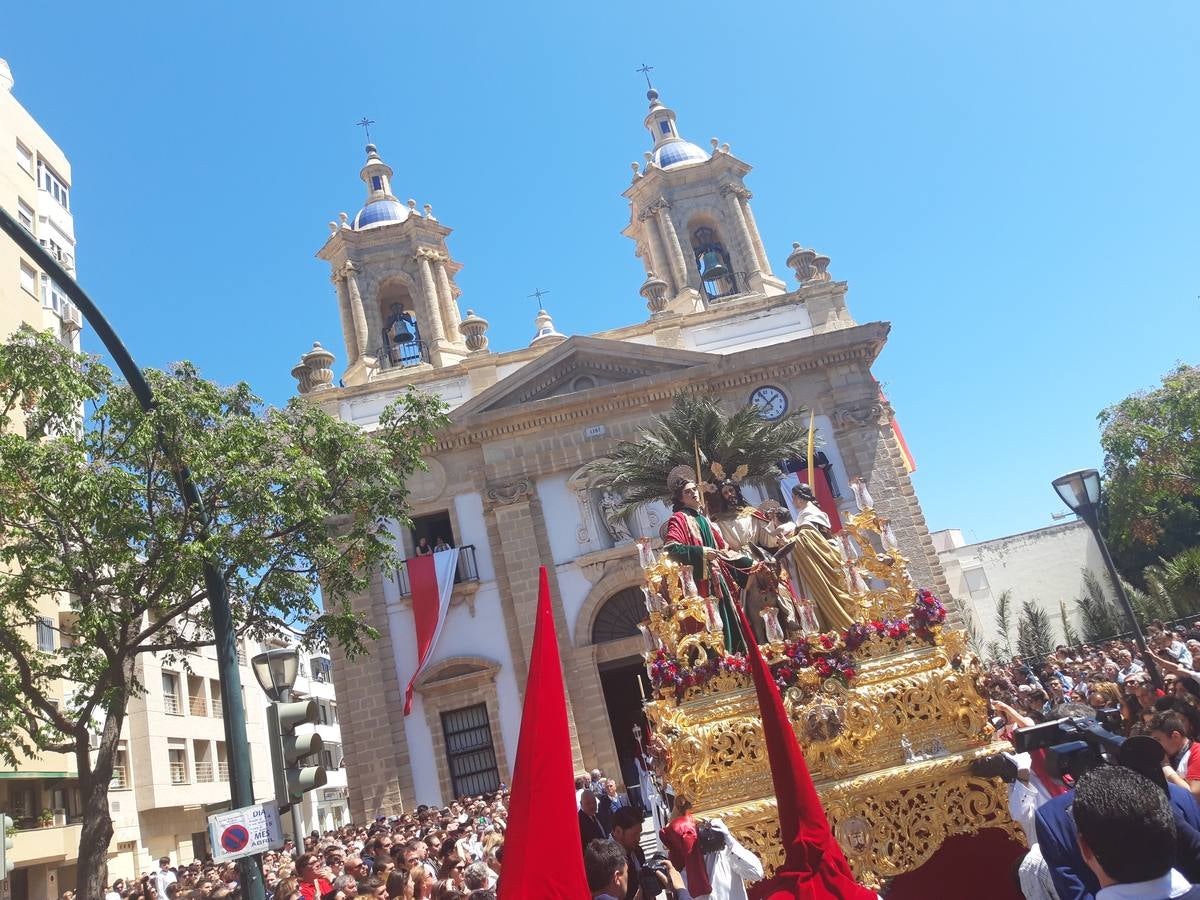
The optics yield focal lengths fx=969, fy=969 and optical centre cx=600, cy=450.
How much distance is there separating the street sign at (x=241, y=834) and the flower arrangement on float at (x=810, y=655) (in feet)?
10.5

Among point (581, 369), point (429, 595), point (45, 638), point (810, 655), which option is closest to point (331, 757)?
point (45, 638)

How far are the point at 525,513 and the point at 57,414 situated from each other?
1248 centimetres

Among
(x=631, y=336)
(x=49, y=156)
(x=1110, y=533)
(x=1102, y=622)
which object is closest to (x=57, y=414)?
(x=631, y=336)

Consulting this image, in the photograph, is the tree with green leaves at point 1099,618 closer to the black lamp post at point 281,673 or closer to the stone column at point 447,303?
the stone column at point 447,303

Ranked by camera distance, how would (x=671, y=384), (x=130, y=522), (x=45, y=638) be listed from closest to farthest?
(x=130, y=522), (x=671, y=384), (x=45, y=638)

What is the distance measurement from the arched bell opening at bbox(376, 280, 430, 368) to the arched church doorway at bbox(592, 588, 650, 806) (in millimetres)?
9718

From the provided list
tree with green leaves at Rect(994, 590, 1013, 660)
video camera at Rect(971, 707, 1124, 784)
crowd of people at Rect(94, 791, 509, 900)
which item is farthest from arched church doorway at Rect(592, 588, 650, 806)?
tree with green leaves at Rect(994, 590, 1013, 660)

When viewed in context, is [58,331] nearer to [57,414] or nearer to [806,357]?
[57,414]

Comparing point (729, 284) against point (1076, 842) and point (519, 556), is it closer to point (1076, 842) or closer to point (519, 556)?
point (519, 556)

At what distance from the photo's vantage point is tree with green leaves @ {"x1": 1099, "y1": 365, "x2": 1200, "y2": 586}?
28109 millimetres

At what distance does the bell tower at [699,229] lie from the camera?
29281mm

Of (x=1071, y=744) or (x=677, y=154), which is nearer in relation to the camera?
(x=1071, y=744)

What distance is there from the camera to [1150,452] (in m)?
29.1

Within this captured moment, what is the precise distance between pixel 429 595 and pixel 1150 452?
21702mm
